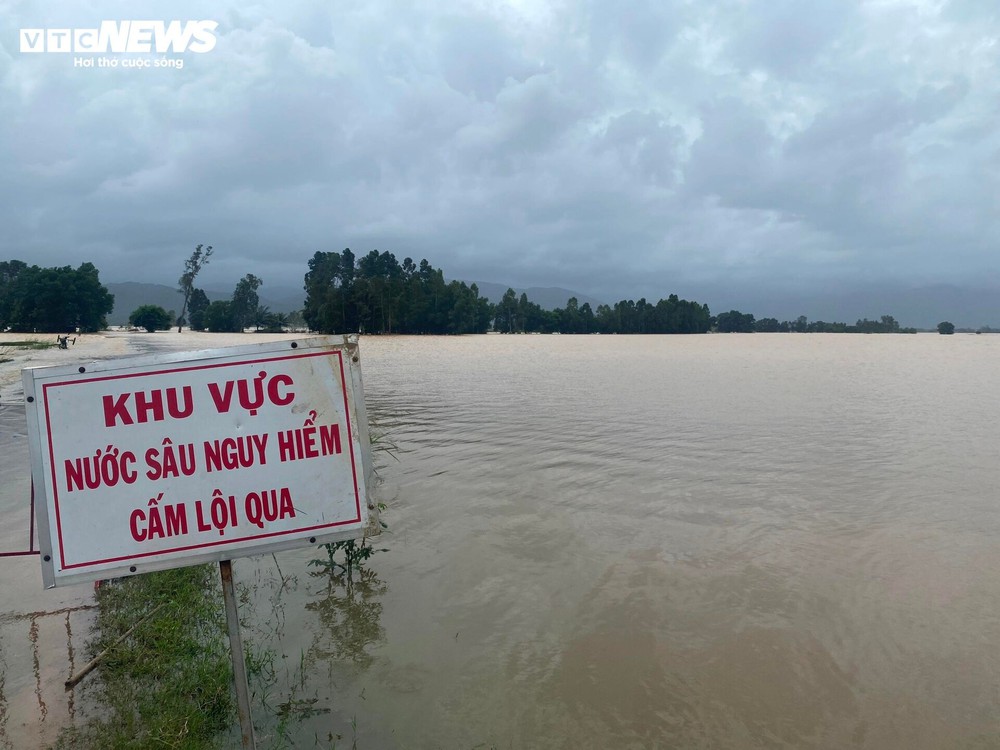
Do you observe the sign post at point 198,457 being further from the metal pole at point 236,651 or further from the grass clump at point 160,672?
the grass clump at point 160,672

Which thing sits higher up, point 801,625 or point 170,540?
point 170,540

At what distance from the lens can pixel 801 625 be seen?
5.86 m

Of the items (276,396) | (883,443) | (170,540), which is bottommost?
(883,443)

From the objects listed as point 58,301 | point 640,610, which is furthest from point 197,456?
point 58,301

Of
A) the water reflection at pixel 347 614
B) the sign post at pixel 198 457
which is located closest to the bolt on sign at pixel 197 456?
the sign post at pixel 198 457

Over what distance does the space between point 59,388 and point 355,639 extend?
356 centimetres

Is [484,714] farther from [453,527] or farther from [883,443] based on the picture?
[883,443]

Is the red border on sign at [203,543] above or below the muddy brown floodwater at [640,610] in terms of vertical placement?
above

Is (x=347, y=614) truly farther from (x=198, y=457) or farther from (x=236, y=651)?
(x=198, y=457)

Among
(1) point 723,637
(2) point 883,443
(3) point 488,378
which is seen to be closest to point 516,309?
(3) point 488,378

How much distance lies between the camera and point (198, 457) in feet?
9.95

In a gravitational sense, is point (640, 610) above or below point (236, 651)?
below

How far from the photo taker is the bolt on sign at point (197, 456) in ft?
9.61

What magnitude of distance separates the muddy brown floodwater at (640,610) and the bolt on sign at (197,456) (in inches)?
77.8
